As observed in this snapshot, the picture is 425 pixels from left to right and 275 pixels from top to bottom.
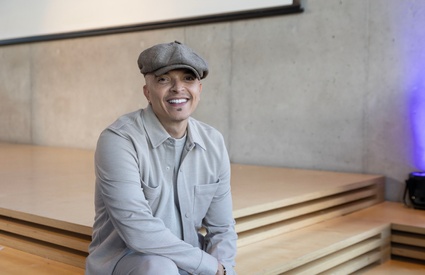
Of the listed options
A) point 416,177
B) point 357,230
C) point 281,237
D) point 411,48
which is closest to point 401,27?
point 411,48

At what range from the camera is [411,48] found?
A: 4.35m

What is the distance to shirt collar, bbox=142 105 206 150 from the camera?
2.11m

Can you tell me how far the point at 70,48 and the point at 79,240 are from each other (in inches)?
167

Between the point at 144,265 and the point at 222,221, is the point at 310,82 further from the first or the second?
the point at 144,265

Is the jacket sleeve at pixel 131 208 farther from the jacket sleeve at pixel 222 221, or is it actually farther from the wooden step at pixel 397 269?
the wooden step at pixel 397 269

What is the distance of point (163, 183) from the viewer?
2107 mm

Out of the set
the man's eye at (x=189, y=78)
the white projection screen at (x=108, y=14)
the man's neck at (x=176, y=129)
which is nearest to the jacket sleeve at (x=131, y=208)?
the man's neck at (x=176, y=129)

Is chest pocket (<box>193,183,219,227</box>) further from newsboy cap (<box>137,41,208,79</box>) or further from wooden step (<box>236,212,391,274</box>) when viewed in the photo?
wooden step (<box>236,212,391,274</box>)

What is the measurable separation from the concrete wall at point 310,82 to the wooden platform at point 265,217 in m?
0.26

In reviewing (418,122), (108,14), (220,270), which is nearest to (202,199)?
(220,270)

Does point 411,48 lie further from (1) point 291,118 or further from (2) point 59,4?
(2) point 59,4

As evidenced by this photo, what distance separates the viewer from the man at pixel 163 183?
6.54ft

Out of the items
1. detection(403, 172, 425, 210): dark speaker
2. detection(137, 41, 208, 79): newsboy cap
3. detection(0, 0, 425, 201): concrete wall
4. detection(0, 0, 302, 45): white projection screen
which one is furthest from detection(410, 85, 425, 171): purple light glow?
detection(137, 41, 208, 79): newsboy cap

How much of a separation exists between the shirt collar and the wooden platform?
76 cm
